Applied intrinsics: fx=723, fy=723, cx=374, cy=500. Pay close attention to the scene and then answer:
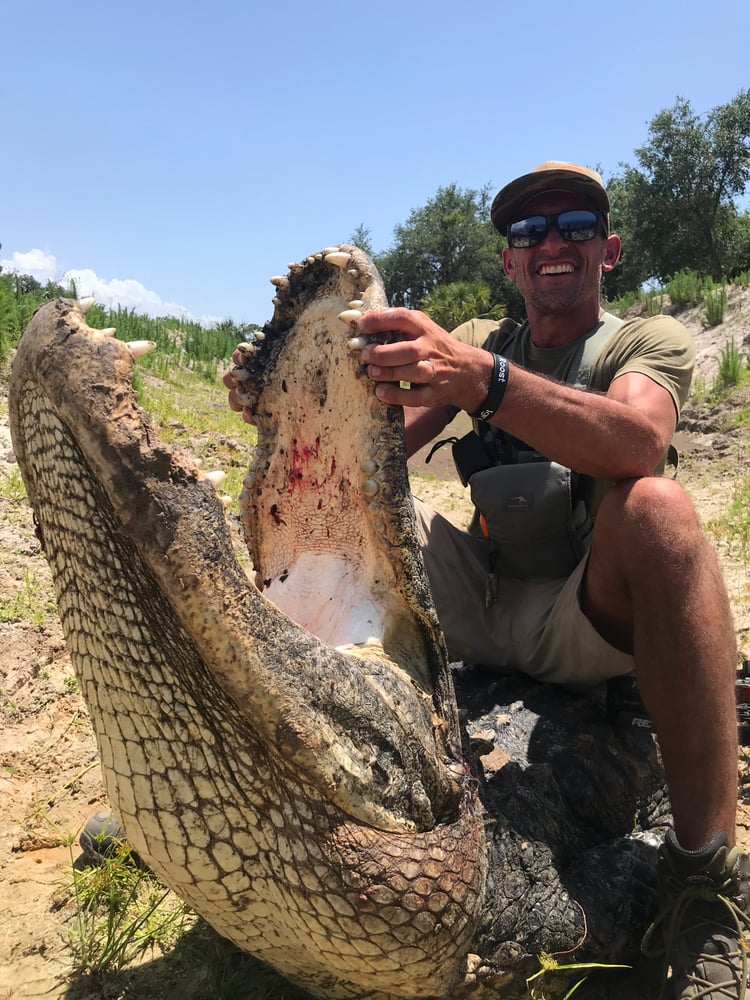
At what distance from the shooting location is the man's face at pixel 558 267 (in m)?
2.62

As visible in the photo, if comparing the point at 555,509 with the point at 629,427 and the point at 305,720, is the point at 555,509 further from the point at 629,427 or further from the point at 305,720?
the point at 305,720

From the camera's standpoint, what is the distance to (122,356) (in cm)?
107

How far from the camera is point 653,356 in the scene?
221 cm

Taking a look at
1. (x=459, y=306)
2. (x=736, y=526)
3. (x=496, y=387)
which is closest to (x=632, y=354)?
(x=496, y=387)

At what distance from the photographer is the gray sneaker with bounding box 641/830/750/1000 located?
5.32ft

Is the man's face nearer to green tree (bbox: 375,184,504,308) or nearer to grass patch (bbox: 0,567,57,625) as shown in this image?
grass patch (bbox: 0,567,57,625)

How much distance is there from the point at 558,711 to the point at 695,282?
44.0 feet

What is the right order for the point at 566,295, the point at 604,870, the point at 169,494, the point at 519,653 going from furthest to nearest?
the point at 566,295
the point at 519,653
the point at 604,870
the point at 169,494

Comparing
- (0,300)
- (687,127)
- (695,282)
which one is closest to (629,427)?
(0,300)

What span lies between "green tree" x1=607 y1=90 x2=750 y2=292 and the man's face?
24905 millimetres

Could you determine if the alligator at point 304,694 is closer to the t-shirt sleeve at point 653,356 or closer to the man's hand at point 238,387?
the man's hand at point 238,387

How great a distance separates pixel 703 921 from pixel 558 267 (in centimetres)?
207

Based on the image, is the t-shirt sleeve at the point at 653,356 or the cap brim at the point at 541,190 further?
the cap brim at the point at 541,190

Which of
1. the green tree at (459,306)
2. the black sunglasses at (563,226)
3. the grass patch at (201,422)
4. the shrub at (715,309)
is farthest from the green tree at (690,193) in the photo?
the black sunglasses at (563,226)
